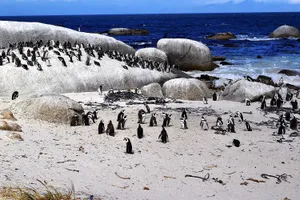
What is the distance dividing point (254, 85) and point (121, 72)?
5868 mm

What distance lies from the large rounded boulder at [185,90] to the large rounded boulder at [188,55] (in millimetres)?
9057

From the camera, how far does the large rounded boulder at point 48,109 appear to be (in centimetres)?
1217

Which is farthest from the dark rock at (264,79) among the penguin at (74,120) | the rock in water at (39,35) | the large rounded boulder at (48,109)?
the penguin at (74,120)

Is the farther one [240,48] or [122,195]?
[240,48]

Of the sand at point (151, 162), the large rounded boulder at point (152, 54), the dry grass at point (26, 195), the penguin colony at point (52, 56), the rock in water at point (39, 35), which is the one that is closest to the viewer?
the dry grass at point (26, 195)

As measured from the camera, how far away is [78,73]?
18.5 meters

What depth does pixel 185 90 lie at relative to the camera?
18.2 metres

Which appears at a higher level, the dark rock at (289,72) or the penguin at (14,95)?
the penguin at (14,95)

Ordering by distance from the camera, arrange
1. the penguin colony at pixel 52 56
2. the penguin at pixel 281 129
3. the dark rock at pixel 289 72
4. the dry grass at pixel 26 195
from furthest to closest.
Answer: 1. the dark rock at pixel 289 72
2. the penguin colony at pixel 52 56
3. the penguin at pixel 281 129
4. the dry grass at pixel 26 195

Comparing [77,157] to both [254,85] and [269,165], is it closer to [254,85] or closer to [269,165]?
[269,165]

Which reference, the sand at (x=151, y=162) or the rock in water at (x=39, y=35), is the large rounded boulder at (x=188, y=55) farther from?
the sand at (x=151, y=162)

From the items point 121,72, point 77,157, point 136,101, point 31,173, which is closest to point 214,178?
point 77,157

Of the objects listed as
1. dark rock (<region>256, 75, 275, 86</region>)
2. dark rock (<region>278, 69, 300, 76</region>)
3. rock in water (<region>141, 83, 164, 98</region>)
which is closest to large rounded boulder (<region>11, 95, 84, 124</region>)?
rock in water (<region>141, 83, 164, 98</region>)

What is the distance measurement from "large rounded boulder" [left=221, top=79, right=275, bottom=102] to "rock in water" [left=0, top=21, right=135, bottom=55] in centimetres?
956
